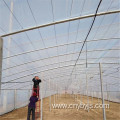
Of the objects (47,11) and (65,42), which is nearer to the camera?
(47,11)

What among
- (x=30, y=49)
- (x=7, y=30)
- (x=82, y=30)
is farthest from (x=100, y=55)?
(x=7, y=30)

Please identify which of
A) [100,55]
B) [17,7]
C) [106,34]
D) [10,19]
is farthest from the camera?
[100,55]

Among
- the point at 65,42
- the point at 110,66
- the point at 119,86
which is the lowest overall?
the point at 119,86

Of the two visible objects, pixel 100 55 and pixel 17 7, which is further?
pixel 100 55


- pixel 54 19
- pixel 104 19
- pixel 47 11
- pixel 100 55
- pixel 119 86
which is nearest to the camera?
pixel 47 11

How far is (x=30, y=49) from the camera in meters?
9.65

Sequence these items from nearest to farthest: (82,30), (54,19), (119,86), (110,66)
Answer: (54,19), (82,30), (110,66), (119,86)

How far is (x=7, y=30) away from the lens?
257 inches

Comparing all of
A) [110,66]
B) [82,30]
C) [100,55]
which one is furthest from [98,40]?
[110,66]

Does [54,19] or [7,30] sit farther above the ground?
[54,19]

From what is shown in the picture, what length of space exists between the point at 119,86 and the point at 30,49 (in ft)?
38.4

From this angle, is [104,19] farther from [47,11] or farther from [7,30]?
[7,30]

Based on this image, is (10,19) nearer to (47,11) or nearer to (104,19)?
(47,11)

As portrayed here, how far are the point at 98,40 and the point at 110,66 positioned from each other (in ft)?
20.1
